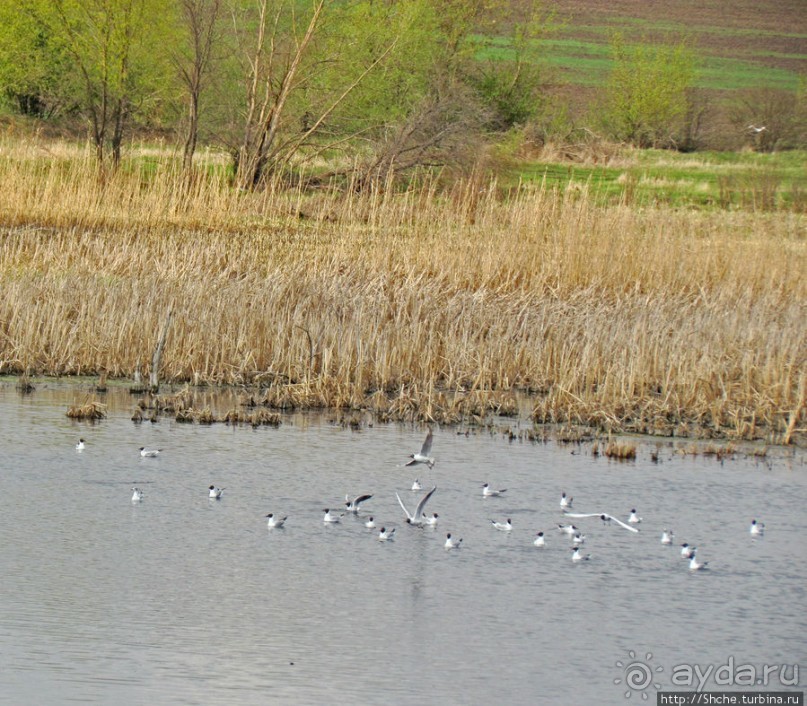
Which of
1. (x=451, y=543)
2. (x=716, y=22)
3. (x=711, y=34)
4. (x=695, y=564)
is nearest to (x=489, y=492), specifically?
(x=451, y=543)

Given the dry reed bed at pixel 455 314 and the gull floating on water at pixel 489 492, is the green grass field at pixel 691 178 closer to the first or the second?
the dry reed bed at pixel 455 314

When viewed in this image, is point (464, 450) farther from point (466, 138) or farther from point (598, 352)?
point (466, 138)

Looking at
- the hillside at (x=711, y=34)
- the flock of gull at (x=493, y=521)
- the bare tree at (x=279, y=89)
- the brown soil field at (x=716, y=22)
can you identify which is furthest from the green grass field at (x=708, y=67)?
the flock of gull at (x=493, y=521)

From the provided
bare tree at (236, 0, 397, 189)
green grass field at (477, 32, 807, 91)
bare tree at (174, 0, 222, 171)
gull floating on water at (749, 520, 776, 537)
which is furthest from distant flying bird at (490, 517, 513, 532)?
green grass field at (477, 32, 807, 91)

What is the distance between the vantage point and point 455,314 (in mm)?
11562

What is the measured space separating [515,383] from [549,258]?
11.2 ft

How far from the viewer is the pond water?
493 cm

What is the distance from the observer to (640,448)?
29.5 ft

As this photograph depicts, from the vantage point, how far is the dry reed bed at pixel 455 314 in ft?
32.1

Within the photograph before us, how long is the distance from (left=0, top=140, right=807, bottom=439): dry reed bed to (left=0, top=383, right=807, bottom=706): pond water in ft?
3.35

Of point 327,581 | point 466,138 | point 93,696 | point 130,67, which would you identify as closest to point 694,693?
point 327,581

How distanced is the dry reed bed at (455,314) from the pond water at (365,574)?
1.02 metres

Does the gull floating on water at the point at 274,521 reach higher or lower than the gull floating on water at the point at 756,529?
lower

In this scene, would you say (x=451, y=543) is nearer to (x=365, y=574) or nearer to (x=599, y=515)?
(x=365, y=574)
